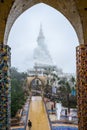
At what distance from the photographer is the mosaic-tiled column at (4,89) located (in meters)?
3.52

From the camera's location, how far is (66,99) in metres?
12.2

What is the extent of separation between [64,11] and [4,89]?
61.8 inches

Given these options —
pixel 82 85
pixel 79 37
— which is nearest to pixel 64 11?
pixel 79 37

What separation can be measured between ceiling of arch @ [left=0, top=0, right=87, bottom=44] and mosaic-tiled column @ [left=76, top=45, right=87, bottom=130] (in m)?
0.18

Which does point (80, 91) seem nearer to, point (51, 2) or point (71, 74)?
point (51, 2)

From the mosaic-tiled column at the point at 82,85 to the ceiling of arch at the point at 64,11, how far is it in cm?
18

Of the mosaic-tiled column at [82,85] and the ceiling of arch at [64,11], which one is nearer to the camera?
the ceiling of arch at [64,11]

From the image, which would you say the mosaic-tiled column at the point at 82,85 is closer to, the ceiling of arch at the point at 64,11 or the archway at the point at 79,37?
the archway at the point at 79,37

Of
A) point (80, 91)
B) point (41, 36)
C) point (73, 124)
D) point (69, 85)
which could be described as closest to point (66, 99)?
point (69, 85)

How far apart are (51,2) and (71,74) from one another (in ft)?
32.7

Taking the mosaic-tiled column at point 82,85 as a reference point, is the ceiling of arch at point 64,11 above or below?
above

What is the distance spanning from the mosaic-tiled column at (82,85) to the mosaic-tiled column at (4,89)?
3.40 feet

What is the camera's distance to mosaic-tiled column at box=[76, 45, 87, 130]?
3.66 m

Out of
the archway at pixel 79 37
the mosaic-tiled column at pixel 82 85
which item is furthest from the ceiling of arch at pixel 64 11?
the mosaic-tiled column at pixel 82 85
